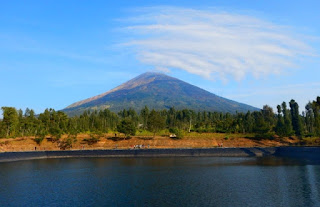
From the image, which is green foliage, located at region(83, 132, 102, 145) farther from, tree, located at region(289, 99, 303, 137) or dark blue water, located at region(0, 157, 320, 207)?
tree, located at region(289, 99, 303, 137)

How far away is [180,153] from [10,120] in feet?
161

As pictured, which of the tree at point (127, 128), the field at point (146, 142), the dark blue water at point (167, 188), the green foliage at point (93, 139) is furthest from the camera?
the tree at point (127, 128)

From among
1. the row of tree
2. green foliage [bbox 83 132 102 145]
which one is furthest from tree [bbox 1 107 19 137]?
green foliage [bbox 83 132 102 145]

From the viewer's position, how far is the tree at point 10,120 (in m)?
82.2

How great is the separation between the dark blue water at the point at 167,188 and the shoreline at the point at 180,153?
75.6 feet

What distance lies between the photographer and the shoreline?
2389 inches

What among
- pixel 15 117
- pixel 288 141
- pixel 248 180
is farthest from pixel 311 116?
pixel 15 117

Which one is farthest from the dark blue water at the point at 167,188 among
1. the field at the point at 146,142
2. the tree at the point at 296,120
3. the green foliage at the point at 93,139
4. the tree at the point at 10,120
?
the tree at the point at 10,120

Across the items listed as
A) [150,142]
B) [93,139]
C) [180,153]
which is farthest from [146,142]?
[180,153]

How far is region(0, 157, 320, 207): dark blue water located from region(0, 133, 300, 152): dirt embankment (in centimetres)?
3500

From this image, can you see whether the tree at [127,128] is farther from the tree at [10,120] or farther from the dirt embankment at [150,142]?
the tree at [10,120]

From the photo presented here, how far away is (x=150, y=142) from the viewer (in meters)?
78.3

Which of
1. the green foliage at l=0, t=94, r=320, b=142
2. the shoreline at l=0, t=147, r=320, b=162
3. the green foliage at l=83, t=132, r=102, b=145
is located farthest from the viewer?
the green foliage at l=83, t=132, r=102, b=145

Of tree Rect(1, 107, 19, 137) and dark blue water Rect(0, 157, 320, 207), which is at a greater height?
tree Rect(1, 107, 19, 137)
